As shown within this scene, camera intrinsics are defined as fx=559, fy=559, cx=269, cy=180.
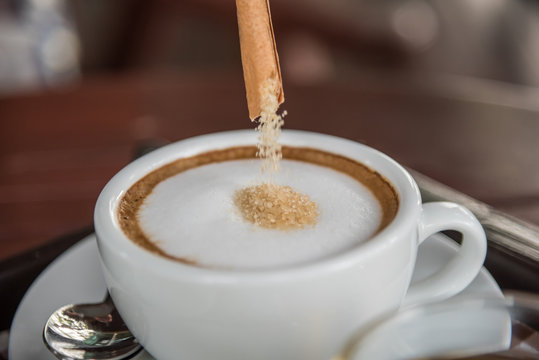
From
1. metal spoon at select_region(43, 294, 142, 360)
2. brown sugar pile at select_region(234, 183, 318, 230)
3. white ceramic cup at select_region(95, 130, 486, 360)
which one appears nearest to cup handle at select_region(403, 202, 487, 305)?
white ceramic cup at select_region(95, 130, 486, 360)

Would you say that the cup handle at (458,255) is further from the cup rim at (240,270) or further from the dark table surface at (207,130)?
the dark table surface at (207,130)

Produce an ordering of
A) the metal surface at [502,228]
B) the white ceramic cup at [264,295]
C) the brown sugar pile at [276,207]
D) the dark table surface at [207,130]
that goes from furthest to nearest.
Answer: the dark table surface at [207,130]
the metal surface at [502,228]
the brown sugar pile at [276,207]
the white ceramic cup at [264,295]

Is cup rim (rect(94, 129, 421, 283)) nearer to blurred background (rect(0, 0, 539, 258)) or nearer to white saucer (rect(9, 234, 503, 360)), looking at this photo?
white saucer (rect(9, 234, 503, 360))

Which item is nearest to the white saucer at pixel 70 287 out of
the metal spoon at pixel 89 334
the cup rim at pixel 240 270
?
the metal spoon at pixel 89 334

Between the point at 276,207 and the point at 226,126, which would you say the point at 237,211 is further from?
the point at 226,126

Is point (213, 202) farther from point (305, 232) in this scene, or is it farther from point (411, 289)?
point (411, 289)

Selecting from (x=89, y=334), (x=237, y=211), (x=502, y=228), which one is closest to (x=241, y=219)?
(x=237, y=211)
